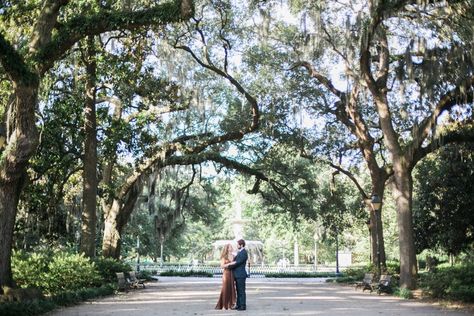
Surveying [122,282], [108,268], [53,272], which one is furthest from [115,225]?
[53,272]

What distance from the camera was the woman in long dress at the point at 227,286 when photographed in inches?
484

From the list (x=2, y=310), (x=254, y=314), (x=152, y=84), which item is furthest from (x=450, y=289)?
(x=152, y=84)

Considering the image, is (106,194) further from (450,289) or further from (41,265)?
(450,289)

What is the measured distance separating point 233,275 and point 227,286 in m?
0.28

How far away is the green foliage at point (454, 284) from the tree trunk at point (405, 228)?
1442mm

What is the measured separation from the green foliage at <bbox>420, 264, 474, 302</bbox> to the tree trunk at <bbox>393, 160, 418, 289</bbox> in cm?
144

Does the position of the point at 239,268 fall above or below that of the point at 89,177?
below

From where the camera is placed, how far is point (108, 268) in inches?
774

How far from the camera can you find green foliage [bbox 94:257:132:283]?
62.3ft

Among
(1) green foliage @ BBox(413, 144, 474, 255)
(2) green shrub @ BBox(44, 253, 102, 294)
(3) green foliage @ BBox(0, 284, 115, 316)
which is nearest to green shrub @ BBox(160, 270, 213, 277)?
(1) green foliage @ BBox(413, 144, 474, 255)

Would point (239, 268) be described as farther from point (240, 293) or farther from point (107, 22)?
point (107, 22)

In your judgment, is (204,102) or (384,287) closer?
(384,287)

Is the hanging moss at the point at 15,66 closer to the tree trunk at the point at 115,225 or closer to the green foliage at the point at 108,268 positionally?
the green foliage at the point at 108,268

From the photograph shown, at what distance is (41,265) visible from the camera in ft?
49.7
